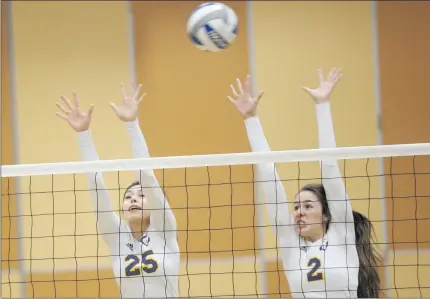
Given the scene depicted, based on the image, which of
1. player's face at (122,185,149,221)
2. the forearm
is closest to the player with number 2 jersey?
player's face at (122,185,149,221)

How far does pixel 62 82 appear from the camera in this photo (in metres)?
7.75

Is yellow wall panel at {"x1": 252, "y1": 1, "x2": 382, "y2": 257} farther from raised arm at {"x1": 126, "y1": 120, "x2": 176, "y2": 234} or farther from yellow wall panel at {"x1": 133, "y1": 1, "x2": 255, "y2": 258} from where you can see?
raised arm at {"x1": 126, "y1": 120, "x2": 176, "y2": 234}

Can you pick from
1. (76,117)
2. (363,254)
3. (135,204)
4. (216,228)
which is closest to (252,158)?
(135,204)

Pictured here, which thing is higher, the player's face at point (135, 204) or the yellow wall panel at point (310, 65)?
the yellow wall panel at point (310, 65)

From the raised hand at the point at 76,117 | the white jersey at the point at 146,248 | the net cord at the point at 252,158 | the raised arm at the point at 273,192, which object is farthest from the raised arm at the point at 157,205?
the raised arm at the point at 273,192

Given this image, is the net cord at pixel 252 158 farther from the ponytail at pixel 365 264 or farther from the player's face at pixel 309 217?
the ponytail at pixel 365 264

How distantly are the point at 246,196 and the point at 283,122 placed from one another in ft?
2.82

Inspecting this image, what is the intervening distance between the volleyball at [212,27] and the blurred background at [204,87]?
2503 mm

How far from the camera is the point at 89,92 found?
25.5 ft

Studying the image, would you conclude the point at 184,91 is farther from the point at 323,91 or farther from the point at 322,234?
the point at 322,234

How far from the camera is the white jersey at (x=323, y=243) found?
4.46 m

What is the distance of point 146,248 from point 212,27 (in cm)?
159

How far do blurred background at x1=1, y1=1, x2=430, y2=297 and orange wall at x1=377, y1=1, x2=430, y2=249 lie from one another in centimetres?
1

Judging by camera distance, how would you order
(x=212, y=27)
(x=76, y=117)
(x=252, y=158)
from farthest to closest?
(x=212, y=27) → (x=76, y=117) → (x=252, y=158)
